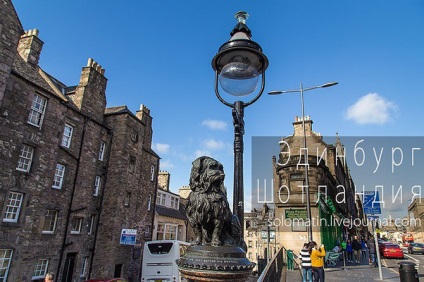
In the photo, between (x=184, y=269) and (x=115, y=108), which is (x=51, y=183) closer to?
(x=115, y=108)

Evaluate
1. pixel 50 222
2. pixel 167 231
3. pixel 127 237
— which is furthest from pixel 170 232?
pixel 50 222

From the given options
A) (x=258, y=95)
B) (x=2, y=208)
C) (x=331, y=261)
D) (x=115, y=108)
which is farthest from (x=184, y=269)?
(x=115, y=108)

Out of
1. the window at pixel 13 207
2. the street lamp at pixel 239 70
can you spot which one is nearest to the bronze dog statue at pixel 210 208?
Result: the street lamp at pixel 239 70

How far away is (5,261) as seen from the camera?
15125mm

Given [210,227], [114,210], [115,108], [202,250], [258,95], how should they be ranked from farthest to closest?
[115,108]
[114,210]
[258,95]
[210,227]
[202,250]

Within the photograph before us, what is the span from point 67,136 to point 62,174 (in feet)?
9.30

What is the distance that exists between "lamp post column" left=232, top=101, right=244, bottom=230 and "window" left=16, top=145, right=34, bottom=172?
17321 mm

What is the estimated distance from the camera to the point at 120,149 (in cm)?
2438

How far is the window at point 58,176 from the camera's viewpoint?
19.1 metres

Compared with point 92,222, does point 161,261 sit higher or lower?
lower

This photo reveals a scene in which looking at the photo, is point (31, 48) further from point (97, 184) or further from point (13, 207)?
point (97, 184)

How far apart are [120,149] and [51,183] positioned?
692 centimetres

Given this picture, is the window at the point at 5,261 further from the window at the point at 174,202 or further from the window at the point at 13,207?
the window at the point at 174,202

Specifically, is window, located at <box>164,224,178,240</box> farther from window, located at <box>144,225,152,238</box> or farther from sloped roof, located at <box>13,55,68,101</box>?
sloped roof, located at <box>13,55,68,101</box>
